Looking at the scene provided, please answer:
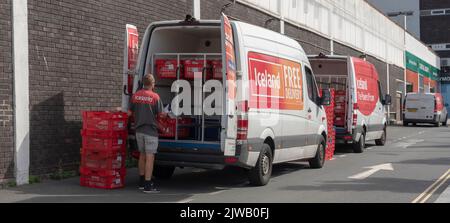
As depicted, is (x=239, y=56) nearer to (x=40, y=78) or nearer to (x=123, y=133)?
(x=123, y=133)

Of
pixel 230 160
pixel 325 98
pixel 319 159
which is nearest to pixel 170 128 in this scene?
pixel 230 160

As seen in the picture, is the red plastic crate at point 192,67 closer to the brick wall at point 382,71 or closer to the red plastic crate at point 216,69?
the red plastic crate at point 216,69

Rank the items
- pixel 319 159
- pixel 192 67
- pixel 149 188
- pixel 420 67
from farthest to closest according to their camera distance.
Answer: pixel 420 67 → pixel 319 159 → pixel 192 67 → pixel 149 188

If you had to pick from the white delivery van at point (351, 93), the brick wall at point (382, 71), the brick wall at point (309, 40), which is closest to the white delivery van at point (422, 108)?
the brick wall at point (382, 71)

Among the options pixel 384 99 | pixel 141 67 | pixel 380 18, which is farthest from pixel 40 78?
pixel 380 18

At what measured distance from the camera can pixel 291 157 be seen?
11328 millimetres

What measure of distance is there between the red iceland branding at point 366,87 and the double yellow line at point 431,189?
5.02 m

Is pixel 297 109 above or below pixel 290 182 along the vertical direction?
above

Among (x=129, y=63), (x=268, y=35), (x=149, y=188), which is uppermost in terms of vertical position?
(x=268, y=35)

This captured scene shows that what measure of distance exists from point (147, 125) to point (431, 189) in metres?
4.92

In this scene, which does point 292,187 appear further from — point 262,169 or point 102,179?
point 102,179

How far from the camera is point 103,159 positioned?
9.56 meters

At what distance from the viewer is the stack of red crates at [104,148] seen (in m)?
9.47

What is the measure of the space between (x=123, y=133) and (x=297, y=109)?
355 centimetres
